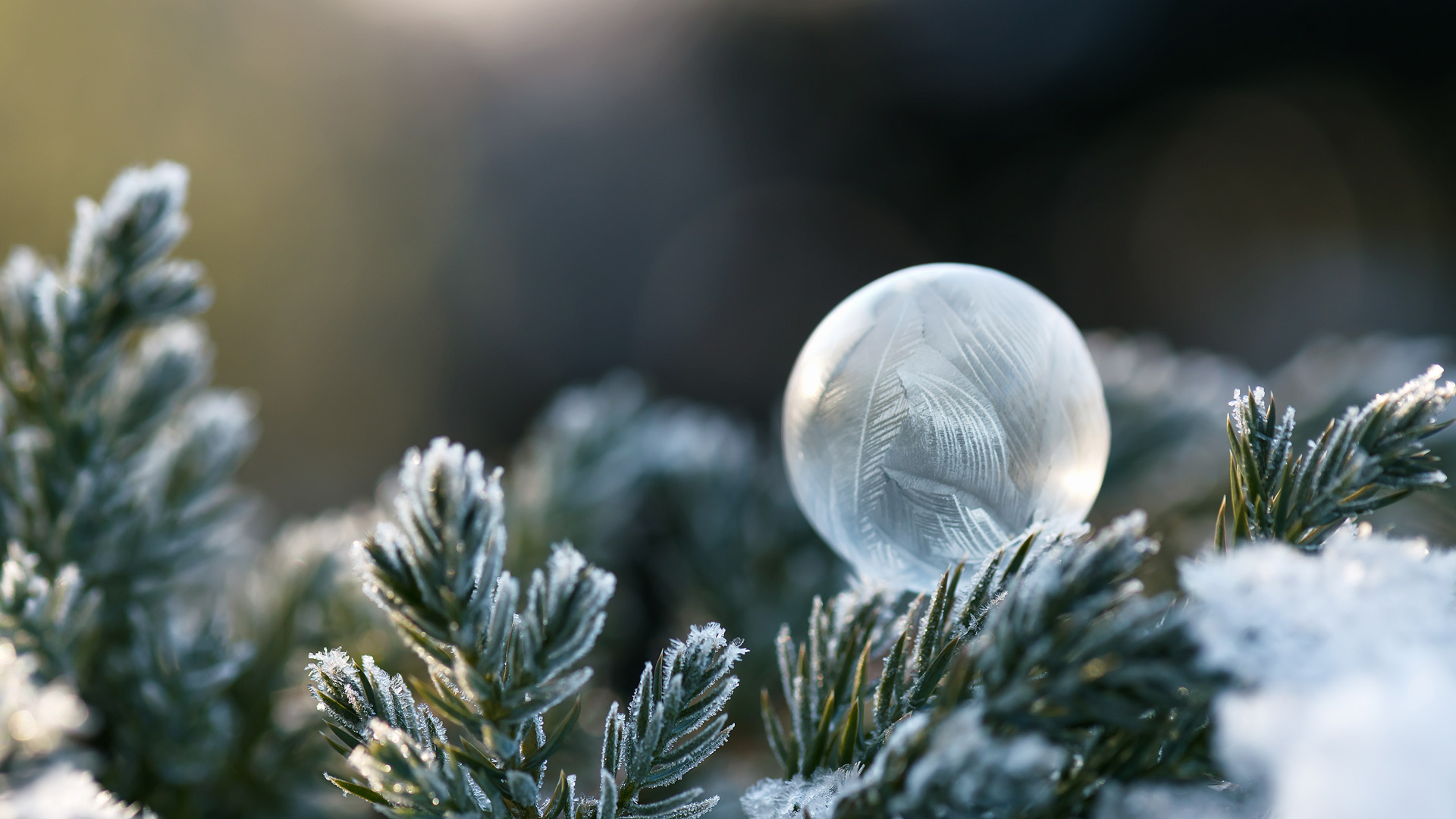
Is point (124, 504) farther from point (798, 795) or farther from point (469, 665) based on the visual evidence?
point (798, 795)

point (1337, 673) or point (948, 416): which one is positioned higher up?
point (948, 416)

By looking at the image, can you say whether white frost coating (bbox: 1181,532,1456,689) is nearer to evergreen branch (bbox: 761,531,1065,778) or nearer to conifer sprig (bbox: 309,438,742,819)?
evergreen branch (bbox: 761,531,1065,778)

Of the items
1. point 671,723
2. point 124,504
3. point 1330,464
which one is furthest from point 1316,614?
point 124,504

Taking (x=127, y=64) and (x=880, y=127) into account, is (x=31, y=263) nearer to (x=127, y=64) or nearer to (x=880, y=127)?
(x=127, y=64)

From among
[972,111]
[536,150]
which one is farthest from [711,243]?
[972,111]

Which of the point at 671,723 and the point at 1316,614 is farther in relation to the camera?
the point at 671,723

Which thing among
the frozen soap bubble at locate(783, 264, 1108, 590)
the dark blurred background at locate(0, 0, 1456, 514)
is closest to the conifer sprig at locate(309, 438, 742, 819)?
the frozen soap bubble at locate(783, 264, 1108, 590)

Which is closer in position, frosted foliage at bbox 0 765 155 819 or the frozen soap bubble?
frosted foliage at bbox 0 765 155 819
